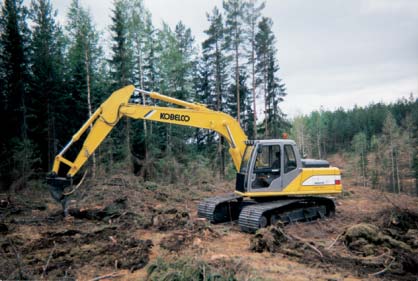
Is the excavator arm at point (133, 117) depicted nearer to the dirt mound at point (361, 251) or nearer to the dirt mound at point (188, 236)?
the dirt mound at point (188, 236)

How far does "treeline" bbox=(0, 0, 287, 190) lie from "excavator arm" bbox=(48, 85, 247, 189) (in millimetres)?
8768

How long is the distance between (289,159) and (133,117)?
4.45m

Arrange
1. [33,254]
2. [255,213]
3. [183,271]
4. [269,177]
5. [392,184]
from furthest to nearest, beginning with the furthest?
[392,184] < [269,177] < [255,213] < [33,254] < [183,271]

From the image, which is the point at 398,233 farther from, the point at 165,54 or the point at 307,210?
the point at 165,54

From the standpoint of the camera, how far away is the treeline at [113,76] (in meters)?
18.4

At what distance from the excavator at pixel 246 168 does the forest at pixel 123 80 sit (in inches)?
355

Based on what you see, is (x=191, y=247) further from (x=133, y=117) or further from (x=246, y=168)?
(x=133, y=117)

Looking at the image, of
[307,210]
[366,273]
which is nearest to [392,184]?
[307,210]

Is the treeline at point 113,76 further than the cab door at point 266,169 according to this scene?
Yes

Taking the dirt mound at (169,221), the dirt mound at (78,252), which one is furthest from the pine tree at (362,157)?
the dirt mound at (78,252)

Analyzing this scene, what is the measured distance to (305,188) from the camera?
827 centimetres

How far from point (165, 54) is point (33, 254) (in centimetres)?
1932

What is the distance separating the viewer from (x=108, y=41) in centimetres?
2156

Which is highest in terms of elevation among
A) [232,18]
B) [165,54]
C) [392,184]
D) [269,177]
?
[232,18]
